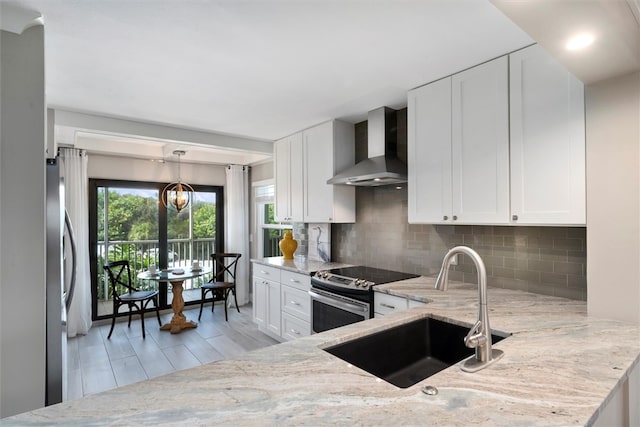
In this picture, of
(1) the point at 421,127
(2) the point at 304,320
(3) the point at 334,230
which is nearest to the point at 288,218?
(3) the point at 334,230

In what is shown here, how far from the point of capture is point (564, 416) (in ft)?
2.71

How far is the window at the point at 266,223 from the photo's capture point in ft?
17.6

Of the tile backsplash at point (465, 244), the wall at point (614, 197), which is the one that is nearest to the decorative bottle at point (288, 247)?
the tile backsplash at point (465, 244)

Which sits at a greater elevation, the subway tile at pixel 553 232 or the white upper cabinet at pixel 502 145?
the white upper cabinet at pixel 502 145

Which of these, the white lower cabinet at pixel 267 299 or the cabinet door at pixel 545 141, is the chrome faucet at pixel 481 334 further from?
the white lower cabinet at pixel 267 299

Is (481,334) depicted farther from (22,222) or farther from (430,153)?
(22,222)

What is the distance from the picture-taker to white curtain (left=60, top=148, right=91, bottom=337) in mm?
4074

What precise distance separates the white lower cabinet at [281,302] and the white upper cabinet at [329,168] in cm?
74

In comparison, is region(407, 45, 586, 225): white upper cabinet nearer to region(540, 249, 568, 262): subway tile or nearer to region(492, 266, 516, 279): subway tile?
region(540, 249, 568, 262): subway tile

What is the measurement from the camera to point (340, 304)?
2.82 meters

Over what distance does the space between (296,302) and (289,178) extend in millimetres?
1545

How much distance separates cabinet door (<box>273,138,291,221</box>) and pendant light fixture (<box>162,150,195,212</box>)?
56.4 inches

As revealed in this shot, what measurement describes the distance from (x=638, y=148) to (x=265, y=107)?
2.61 m

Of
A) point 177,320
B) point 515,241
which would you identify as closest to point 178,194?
point 177,320
